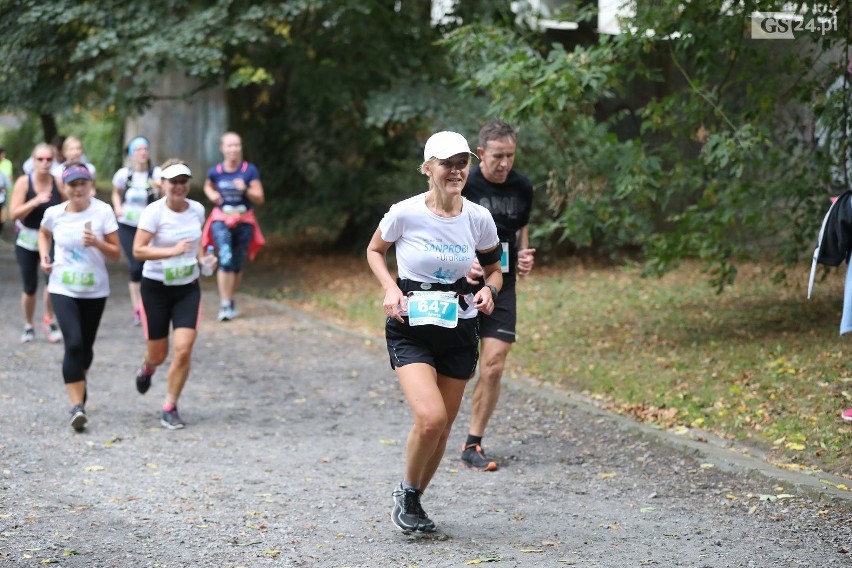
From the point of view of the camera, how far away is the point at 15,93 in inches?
674

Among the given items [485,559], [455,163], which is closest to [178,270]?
[455,163]

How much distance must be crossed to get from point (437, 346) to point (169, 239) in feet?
11.0

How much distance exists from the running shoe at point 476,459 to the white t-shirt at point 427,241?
188cm

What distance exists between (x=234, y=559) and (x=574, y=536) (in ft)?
5.60

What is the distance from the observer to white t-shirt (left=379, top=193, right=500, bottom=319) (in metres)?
5.84

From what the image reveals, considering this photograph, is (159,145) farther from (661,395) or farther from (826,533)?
(826,533)

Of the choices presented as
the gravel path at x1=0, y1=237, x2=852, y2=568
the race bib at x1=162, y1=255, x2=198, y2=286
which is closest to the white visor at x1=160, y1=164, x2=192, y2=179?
the race bib at x1=162, y1=255, x2=198, y2=286

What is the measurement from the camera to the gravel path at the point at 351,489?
18.9ft

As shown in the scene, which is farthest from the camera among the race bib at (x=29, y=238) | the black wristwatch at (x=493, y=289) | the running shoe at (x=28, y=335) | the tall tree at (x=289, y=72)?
the tall tree at (x=289, y=72)

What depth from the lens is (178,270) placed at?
861 cm

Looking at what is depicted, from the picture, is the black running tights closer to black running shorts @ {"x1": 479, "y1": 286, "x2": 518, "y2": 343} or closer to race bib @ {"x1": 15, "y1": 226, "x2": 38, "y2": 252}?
black running shorts @ {"x1": 479, "y1": 286, "x2": 518, "y2": 343}

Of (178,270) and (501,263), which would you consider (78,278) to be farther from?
(501,263)

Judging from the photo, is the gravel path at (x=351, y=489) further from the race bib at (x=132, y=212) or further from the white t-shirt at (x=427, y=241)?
the race bib at (x=132, y=212)

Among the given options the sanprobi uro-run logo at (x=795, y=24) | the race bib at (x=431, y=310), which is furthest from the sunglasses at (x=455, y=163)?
the sanprobi uro-run logo at (x=795, y=24)
